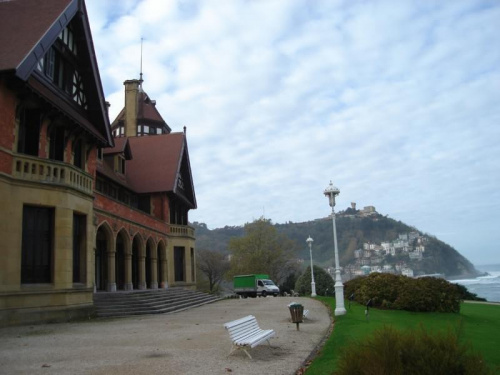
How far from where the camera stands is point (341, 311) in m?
16.2

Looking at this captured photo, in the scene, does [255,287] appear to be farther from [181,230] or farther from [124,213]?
[124,213]

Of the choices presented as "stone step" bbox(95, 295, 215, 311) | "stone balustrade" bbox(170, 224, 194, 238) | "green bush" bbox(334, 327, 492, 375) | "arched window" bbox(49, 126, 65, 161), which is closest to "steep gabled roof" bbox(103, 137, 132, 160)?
"stone balustrade" bbox(170, 224, 194, 238)

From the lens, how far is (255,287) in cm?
4125

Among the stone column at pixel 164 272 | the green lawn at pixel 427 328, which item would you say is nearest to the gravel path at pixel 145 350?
the green lawn at pixel 427 328

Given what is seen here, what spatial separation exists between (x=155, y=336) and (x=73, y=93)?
495 inches

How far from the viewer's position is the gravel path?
747 cm

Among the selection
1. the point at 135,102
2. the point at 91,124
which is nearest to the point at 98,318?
the point at 91,124

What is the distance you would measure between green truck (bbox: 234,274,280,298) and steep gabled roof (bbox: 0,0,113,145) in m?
23.7

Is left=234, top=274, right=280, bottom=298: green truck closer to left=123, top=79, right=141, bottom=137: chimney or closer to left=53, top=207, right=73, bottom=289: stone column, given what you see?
left=123, top=79, right=141, bottom=137: chimney

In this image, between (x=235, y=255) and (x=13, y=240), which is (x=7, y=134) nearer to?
(x=13, y=240)

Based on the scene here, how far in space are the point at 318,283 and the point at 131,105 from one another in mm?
22770

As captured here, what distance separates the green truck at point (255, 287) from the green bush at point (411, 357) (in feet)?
121

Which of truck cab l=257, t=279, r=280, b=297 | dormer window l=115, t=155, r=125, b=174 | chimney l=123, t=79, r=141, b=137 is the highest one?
chimney l=123, t=79, r=141, b=137

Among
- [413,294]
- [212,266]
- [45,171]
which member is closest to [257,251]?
[212,266]
